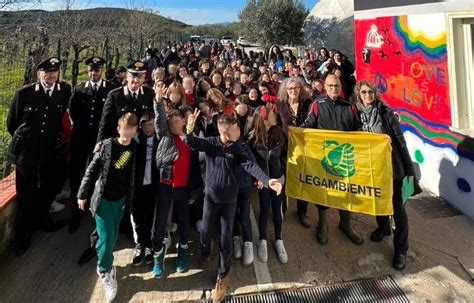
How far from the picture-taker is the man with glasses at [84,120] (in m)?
4.67

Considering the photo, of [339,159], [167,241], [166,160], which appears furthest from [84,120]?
[339,159]

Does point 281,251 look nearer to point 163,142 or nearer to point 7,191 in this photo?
point 163,142

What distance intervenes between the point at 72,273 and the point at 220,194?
6.23ft

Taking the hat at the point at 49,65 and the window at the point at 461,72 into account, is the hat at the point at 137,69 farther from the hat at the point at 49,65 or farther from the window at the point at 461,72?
the window at the point at 461,72

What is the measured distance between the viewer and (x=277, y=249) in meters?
4.27

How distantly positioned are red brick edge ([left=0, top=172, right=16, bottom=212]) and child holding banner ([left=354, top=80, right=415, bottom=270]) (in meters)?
4.27

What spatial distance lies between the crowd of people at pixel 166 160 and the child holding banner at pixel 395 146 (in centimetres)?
1

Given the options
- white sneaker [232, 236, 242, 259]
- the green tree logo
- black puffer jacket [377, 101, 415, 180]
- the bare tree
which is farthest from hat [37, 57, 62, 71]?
the bare tree

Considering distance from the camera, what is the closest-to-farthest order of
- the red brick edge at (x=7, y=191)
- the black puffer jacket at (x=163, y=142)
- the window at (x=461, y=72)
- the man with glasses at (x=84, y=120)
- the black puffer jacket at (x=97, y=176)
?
the black puffer jacket at (x=97, y=176) → the black puffer jacket at (x=163, y=142) → the red brick edge at (x=7, y=191) → the man with glasses at (x=84, y=120) → the window at (x=461, y=72)

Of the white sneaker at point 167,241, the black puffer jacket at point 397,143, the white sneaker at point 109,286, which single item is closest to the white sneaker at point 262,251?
the white sneaker at point 167,241

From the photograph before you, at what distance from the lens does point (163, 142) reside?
149 inches

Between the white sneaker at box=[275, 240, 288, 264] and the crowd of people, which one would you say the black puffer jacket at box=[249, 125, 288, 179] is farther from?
the white sneaker at box=[275, 240, 288, 264]

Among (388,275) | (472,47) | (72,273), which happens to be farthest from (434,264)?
(72,273)

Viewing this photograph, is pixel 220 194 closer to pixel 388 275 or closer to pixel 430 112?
pixel 388 275
